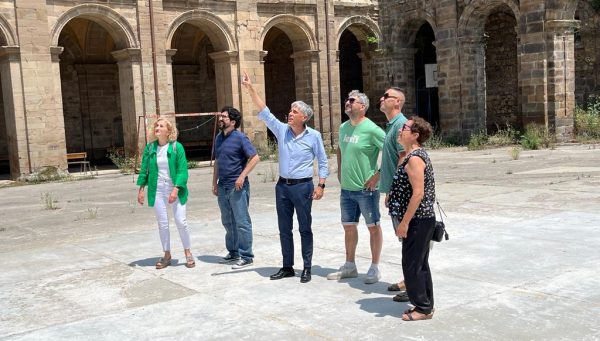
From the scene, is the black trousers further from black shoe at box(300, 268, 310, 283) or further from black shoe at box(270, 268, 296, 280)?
black shoe at box(270, 268, 296, 280)

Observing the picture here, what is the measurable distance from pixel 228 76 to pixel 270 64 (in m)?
6.57

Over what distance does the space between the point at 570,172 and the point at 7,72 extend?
13882 millimetres

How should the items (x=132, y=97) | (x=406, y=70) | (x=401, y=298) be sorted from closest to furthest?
(x=401, y=298) → (x=132, y=97) → (x=406, y=70)

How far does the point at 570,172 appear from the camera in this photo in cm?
1275

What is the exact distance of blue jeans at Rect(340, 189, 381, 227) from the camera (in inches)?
220

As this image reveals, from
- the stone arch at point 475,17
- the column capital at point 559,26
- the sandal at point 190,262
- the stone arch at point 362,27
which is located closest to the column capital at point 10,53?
the stone arch at point 362,27

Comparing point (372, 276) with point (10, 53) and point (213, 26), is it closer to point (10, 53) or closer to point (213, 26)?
point (10, 53)

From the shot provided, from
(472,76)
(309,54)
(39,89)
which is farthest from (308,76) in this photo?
→ (39,89)

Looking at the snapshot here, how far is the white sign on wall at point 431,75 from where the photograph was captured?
23.9 m

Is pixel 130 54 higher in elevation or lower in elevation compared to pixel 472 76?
higher

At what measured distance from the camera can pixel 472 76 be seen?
21.8m

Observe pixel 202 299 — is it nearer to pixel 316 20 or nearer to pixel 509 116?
pixel 316 20

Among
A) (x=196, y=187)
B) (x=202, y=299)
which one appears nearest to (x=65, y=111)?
(x=196, y=187)

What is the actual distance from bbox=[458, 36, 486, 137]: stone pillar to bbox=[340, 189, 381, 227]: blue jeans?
17.2m
